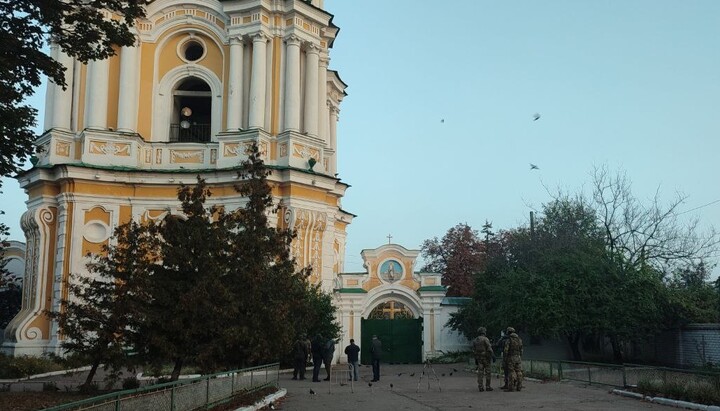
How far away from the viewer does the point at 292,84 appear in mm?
32531

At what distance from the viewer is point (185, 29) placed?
34062 mm

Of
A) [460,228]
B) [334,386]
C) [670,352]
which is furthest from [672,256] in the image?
[460,228]

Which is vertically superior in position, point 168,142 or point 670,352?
point 168,142

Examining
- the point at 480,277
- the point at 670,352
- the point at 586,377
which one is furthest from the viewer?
the point at 480,277

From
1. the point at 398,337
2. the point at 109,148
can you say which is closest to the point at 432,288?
the point at 398,337

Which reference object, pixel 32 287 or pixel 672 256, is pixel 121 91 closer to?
pixel 32 287

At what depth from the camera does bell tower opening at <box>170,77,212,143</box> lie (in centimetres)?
3472

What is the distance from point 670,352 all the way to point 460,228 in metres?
39.1

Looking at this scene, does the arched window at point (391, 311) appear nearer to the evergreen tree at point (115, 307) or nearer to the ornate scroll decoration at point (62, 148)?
the ornate scroll decoration at point (62, 148)

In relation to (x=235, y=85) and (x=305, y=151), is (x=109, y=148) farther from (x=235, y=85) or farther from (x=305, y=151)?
(x=305, y=151)

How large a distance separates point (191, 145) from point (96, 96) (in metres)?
4.48

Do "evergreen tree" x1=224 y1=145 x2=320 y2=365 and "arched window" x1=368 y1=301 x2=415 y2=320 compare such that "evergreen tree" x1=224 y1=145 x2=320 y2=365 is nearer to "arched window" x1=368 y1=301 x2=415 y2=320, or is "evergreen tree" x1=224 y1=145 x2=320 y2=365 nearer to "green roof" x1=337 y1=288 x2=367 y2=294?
"green roof" x1=337 y1=288 x2=367 y2=294

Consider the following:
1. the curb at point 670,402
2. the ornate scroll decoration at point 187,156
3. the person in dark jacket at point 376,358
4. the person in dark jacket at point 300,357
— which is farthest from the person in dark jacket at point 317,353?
the ornate scroll decoration at point 187,156

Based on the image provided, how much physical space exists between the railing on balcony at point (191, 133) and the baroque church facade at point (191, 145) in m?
0.05
